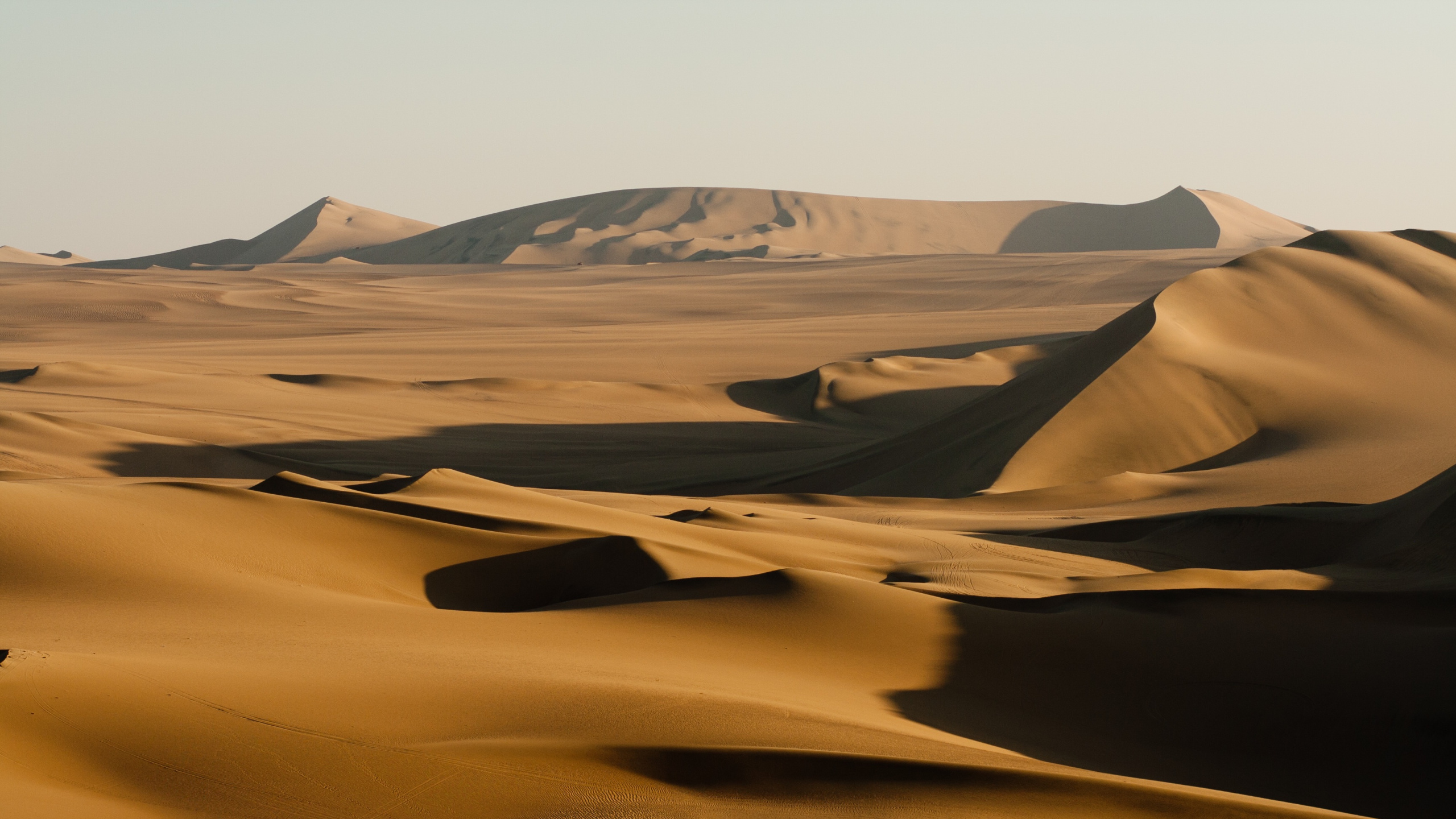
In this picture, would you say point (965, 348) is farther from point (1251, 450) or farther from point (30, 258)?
point (30, 258)

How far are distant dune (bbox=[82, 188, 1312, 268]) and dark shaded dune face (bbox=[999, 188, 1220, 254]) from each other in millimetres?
114

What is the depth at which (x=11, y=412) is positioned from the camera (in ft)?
46.6

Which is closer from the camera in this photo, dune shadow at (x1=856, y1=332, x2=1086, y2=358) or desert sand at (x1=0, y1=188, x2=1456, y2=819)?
desert sand at (x1=0, y1=188, x2=1456, y2=819)

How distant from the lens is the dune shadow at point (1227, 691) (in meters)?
4.59

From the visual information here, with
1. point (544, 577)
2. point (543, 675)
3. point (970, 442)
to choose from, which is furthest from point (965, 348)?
point (543, 675)

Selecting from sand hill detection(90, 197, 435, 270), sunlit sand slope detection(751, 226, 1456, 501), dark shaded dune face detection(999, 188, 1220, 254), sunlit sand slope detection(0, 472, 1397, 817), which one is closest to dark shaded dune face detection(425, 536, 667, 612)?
sunlit sand slope detection(0, 472, 1397, 817)

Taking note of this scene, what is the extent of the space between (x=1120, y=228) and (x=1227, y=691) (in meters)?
96.5

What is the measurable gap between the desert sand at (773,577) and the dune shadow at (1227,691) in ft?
0.06

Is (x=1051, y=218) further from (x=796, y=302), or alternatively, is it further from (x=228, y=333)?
(x=228, y=333)

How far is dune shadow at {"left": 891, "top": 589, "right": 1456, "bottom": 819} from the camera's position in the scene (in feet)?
15.1

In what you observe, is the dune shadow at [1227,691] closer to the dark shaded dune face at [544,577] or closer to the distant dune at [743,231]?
the dark shaded dune face at [544,577]

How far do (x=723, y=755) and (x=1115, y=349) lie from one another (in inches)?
542

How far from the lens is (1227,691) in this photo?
512 cm

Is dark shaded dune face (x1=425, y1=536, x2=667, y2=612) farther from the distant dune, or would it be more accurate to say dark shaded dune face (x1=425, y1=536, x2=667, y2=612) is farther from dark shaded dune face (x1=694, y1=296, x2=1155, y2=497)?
the distant dune
